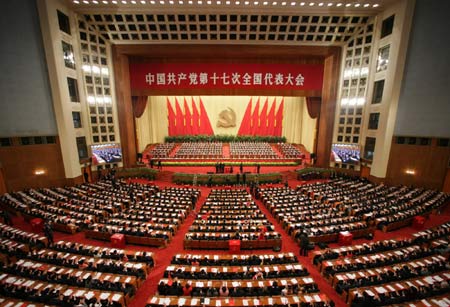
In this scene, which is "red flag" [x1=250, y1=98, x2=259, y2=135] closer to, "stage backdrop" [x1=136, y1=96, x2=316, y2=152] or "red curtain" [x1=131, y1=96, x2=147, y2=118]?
"stage backdrop" [x1=136, y1=96, x2=316, y2=152]

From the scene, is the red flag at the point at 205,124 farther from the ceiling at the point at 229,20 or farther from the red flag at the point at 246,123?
the ceiling at the point at 229,20

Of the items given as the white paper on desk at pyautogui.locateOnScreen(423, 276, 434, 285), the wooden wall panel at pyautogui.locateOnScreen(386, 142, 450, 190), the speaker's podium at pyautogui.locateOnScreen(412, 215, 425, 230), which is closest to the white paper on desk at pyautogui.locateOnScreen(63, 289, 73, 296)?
the white paper on desk at pyautogui.locateOnScreen(423, 276, 434, 285)

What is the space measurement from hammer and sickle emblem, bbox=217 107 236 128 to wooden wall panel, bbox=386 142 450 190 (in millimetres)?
22683

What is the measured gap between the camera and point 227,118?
37.1 metres

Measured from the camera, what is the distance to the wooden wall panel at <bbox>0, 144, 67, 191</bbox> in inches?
690

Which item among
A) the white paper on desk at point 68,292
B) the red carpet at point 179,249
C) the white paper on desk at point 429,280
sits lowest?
the red carpet at point 179,249

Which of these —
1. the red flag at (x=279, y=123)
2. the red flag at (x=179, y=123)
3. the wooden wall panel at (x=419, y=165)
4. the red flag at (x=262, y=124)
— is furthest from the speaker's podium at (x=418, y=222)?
the red flag at (x=179, y=123)

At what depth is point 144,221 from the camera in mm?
12500

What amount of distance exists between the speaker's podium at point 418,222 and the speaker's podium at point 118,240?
53.0 feet

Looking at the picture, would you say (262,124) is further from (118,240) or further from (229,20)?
(118,240)

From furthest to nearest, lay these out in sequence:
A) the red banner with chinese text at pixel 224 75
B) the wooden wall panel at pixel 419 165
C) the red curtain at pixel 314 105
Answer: the red curtain at pixel 314 105, the red banner with chinese text at pixel 224 75, the wooden wall panel at pixel 419 165

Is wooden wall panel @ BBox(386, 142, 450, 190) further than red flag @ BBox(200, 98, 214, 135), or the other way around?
red flag @ BBox(200, 98, 214, 135)

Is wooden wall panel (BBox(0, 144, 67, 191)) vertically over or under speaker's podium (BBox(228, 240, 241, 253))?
over

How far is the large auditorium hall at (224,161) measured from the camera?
811cm
